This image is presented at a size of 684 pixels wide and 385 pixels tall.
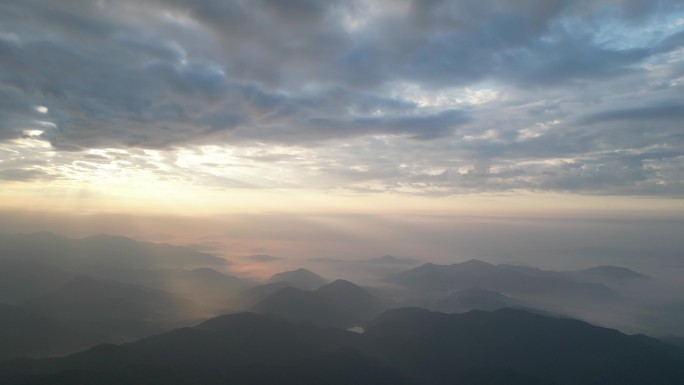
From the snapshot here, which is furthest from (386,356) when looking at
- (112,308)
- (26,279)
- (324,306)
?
(26,279)

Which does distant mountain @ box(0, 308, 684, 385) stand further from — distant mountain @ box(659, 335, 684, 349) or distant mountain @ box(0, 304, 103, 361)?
distant mountain @ box(659, 335, 684, 349)

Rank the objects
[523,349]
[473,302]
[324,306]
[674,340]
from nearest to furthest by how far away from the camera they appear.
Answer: [523,349] → [674,340] → [324,306] → [473,302]

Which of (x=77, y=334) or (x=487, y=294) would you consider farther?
(x=487, y=294)

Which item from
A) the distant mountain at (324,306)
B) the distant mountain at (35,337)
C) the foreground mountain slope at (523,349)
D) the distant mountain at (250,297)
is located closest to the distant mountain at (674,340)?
the foreground mountain slope at (523,349)

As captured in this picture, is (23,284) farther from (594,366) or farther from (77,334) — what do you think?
(594,366)

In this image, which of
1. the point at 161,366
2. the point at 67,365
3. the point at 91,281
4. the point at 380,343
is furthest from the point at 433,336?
the point at 91,281

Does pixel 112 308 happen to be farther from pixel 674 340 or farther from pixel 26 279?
pixel 674 340
